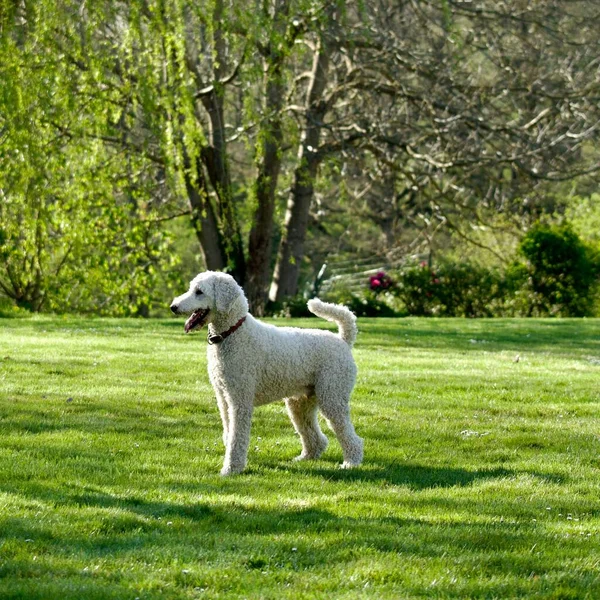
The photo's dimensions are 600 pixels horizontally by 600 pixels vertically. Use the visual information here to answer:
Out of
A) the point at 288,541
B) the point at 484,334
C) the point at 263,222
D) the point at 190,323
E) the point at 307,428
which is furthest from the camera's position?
the point at 263,222

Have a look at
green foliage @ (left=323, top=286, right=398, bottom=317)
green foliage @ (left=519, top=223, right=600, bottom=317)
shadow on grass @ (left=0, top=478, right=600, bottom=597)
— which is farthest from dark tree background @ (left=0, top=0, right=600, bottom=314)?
shadow on grass @ (left=0, top=478, right=600, bottom=597)

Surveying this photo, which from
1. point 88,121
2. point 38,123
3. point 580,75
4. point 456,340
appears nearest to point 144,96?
point 38,123

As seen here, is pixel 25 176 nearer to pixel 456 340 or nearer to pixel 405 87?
pixel 456 340

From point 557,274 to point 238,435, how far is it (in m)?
16.3

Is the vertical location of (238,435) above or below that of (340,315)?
below

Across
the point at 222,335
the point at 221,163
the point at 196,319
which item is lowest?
the point at 222,335

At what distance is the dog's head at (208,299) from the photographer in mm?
6508

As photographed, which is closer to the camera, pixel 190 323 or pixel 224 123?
pixel 190 323

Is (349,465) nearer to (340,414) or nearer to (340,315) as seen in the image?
(340,414)

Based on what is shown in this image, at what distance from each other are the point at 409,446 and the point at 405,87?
38.4 ft

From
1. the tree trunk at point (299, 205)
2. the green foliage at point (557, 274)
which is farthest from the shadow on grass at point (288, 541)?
the green foliage at point (557, 274)

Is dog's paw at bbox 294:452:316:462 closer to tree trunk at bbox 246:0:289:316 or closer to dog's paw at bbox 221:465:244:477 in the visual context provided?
dog's paw at bbox 221:465:244:477

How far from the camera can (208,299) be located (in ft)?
21.5

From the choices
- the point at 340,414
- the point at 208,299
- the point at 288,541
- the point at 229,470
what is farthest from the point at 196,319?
the point at 288,541
